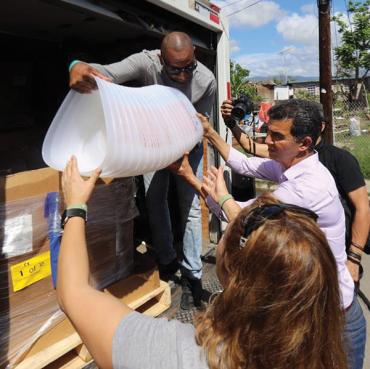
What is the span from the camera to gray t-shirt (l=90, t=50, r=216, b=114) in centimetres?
236

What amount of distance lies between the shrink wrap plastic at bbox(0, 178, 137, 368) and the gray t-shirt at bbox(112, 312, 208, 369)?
39.4 inches

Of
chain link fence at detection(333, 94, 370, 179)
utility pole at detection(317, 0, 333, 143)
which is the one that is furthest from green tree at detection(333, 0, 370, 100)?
utility pole at detection(317, 0, 333, 143)

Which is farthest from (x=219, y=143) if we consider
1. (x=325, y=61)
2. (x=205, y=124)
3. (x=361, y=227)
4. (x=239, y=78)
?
(x=239, y=78)

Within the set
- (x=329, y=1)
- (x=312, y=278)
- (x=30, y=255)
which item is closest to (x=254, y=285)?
(x=312, y=278)

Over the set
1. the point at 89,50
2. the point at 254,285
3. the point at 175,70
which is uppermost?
the point at 89,50

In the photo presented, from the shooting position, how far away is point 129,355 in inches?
41.1

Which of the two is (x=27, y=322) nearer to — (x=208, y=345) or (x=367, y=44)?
(x=208, y=345)

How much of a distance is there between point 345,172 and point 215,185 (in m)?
0.98

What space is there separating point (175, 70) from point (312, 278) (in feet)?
5.58

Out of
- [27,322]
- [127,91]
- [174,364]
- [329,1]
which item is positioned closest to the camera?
[174,364]

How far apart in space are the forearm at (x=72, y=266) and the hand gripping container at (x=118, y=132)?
1.79 feet

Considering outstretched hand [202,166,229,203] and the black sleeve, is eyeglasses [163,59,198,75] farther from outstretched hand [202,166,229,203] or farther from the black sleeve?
the black sleeve

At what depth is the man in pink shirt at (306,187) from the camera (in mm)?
1824

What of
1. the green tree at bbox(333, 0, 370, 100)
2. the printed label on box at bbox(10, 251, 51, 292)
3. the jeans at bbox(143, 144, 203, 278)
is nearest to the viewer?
the printed label on box at bbox(10, 251, 51, 292)
